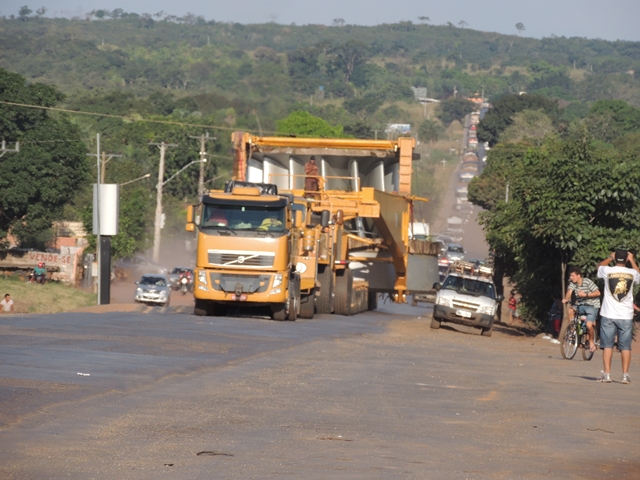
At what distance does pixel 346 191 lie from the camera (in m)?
28.5

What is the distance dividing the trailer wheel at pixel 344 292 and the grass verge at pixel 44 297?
17.1m

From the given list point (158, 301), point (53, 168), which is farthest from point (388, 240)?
point (53, 168)

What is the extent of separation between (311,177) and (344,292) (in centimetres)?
311

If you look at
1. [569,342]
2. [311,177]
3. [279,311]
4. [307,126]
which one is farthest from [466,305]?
[307,126]

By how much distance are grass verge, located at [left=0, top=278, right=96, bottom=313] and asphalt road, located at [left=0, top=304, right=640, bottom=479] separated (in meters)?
26.3

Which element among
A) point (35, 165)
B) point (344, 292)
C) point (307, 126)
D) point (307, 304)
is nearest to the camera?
point (307, 304)

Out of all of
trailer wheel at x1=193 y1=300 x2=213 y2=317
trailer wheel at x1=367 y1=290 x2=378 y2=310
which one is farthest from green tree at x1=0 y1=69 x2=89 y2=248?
trailer wheel at x1=193 y1=300 x2=213 y2=317

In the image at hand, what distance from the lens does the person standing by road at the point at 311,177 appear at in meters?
27.5

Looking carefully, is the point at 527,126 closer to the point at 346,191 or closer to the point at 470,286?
the point at 470,286

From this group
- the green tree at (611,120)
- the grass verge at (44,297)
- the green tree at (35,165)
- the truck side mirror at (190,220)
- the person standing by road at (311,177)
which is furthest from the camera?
the green tree at (611,120)

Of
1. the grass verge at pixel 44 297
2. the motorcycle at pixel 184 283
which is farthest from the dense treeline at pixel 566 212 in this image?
the motorcycle at pixel 184 283

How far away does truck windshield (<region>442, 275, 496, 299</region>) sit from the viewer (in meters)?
28.0

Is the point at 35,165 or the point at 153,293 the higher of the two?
the point at 35,165

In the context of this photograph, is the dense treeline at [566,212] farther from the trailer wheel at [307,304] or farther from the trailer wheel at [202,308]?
the trailer wheel at [202,308]
